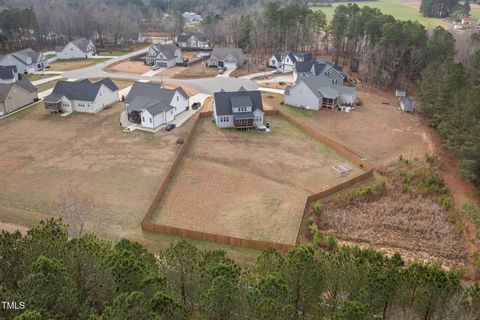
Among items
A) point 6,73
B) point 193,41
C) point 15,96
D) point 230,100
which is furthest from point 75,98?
point 193,41

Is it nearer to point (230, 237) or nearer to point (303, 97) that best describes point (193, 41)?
point (303, 97)

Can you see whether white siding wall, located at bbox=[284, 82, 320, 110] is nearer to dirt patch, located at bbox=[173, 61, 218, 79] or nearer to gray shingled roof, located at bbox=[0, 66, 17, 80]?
dirt patch, located at bbox=[173, 61, 218, 79]

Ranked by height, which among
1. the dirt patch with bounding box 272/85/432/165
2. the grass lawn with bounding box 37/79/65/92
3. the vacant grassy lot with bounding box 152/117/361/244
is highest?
the grass lawn with bounding box 37/79/65/92

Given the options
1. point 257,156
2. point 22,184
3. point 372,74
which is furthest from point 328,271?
point 372,74

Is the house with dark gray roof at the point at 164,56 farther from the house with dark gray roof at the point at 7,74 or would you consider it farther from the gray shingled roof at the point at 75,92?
the gray shingled roof at the point at 75,92

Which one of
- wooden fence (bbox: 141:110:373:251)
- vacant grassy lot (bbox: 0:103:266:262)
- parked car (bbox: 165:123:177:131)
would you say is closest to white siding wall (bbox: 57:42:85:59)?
vacant grassy lot (bbox: 0:103:266:262)

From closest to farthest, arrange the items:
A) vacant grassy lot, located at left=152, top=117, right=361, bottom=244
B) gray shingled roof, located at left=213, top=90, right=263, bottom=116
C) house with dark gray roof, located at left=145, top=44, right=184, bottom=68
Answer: vacant grassy lot, located at left=152, top=117, right=361, bottom=244, gray shingled roof, located at left=213, top=90, right=263, bottom=116, house with dark gray roof, located at left=145, top=44, right=184, bottom=68

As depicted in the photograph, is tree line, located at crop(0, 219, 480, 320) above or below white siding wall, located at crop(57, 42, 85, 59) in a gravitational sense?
below

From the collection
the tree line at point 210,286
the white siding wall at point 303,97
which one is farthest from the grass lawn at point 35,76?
the tree line at point 210,286
